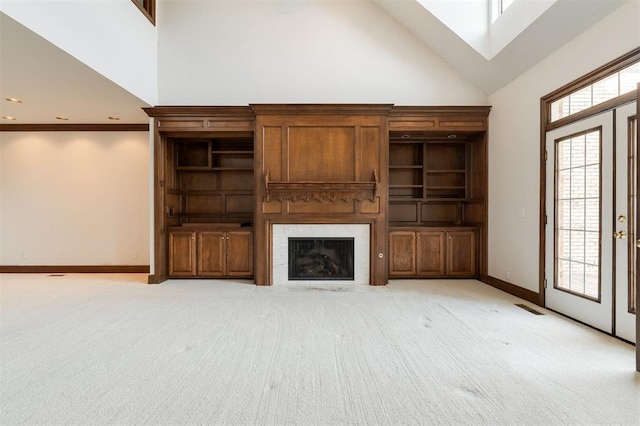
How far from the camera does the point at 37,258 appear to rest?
18.3 ft

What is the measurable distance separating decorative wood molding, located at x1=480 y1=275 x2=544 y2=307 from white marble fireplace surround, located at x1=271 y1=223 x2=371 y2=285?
1.93 metres

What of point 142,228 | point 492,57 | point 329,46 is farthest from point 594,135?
point 142,228

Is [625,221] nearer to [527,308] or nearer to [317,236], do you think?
[527,308]

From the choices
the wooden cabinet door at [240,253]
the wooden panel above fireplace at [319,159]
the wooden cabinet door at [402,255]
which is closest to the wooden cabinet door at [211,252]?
the wooden cabinet door at [240,253]

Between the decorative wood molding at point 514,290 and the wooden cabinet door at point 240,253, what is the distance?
3.81 m

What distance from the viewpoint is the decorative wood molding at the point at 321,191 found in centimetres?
451

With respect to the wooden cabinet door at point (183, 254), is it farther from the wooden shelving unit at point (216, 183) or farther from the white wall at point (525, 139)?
the white wall at point (525, 139)

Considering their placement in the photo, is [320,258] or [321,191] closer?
[321,191]

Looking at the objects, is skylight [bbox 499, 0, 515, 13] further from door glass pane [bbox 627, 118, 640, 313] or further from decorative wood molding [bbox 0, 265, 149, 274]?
decorative wood molding [bbox 0, 265, 149, 274]

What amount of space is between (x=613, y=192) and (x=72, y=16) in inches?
222

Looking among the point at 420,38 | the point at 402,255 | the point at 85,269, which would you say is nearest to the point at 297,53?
the point at 420,38

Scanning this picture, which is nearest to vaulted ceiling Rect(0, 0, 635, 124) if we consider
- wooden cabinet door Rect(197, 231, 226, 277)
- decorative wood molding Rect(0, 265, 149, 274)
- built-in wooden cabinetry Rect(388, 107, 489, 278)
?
built-in wooden cabinetry Rect(388, 107, 489, 278)

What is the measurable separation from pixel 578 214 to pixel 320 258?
3.27 metres

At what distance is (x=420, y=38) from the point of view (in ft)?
15.7
